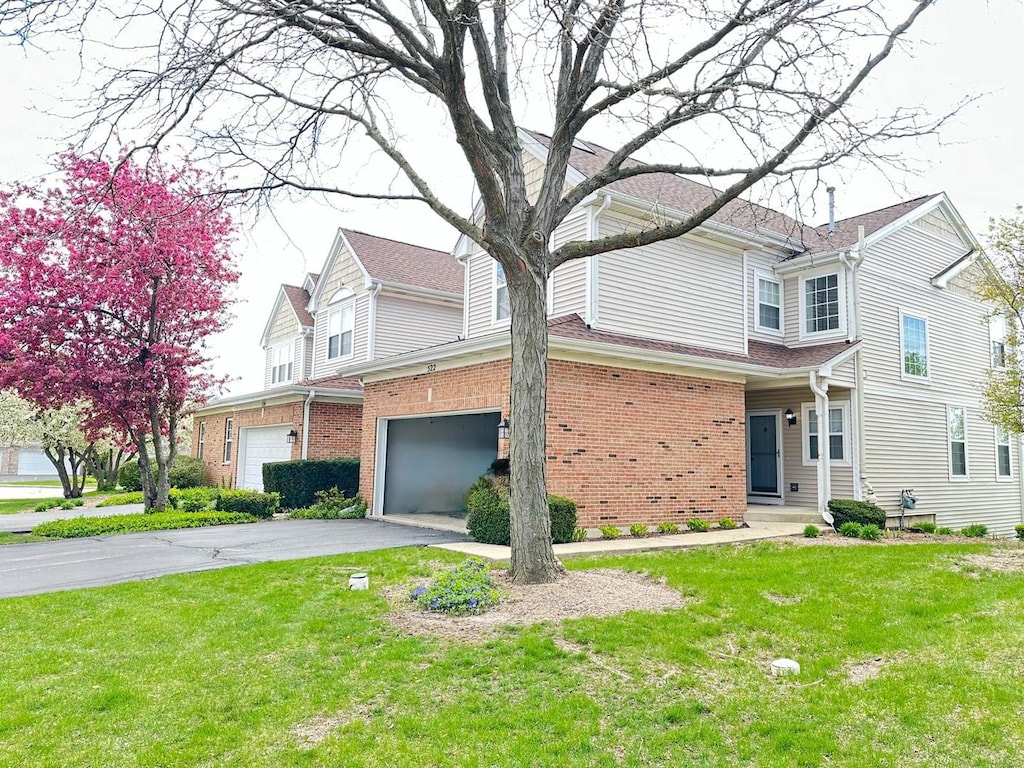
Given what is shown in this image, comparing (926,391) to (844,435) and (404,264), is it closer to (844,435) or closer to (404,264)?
(844,435)

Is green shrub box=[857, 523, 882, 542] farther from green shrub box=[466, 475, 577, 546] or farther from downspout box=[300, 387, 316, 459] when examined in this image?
downspout box=[300, 387, 316, 459]

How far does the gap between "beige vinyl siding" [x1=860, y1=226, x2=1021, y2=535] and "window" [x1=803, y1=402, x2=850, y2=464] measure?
56cm

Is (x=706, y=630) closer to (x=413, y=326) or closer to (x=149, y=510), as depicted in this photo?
(x=149, y=510)


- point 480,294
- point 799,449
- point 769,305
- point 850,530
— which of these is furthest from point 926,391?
point 480,294

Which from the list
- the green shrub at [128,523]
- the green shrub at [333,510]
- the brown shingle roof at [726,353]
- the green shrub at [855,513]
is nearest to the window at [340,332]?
the green shrub at [333,510]

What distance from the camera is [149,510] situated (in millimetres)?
15562

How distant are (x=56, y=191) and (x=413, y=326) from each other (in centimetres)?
979

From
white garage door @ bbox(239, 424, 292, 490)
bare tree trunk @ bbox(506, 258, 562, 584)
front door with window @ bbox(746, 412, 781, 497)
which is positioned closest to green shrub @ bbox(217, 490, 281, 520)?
white garage door @ bbox(239, 424, 292, 490)

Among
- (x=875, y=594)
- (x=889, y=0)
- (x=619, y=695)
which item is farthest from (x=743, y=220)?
(x=619, y=695)

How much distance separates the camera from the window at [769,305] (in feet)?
53.4

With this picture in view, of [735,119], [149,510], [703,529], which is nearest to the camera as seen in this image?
[735,119]

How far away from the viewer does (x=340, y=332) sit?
2205cm

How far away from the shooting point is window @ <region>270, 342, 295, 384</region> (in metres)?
25.2

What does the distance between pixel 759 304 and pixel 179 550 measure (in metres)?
13.1
